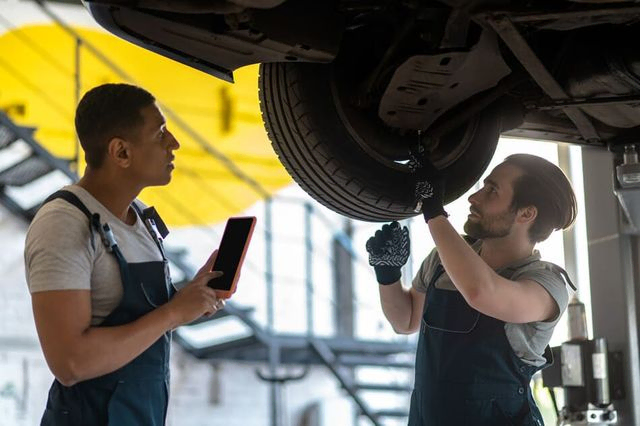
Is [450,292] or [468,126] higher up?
[468,126]

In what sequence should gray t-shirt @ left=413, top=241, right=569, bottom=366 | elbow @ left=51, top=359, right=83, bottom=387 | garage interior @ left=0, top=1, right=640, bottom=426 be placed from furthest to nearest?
1. garage interior @ left=0, top=1, right=640, bottom=426
2. gray t-shirt @ left=413, top=241, right=569, bottom=366
3. elbow @ left=51, top=359, right=83, bottom=387

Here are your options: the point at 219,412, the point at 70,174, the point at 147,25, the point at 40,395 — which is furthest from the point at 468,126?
the point at 219,412

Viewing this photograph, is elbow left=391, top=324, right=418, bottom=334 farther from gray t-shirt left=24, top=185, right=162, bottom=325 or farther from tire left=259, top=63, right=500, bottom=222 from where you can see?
gray t-shirt left=24, top=185, right=162, bottom=325

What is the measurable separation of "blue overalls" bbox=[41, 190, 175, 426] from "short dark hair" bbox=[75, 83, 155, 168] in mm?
122

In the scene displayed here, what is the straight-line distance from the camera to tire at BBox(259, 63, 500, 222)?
8.41ft

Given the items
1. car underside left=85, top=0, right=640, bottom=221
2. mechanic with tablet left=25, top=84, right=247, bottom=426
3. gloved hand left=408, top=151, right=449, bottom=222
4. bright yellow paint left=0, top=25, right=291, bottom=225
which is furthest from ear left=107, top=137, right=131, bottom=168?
bright yellow paint left=0, top=25, right=291, bottom=225

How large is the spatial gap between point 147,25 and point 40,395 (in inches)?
217

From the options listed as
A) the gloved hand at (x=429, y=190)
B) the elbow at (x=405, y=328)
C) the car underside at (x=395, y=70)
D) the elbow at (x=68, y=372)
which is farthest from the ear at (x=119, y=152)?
Answer: the elbow at (x=405, y=328)

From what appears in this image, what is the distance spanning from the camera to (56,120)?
25.7ft

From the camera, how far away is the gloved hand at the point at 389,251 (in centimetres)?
276

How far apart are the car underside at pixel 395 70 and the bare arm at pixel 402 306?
207 millimetres

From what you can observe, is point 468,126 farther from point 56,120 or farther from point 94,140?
point 56,120

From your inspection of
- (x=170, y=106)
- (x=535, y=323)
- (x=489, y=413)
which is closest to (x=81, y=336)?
(x=489, y=413)

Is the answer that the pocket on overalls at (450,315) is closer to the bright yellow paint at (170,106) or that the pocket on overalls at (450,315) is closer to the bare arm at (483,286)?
the bare arm at (483,286)
